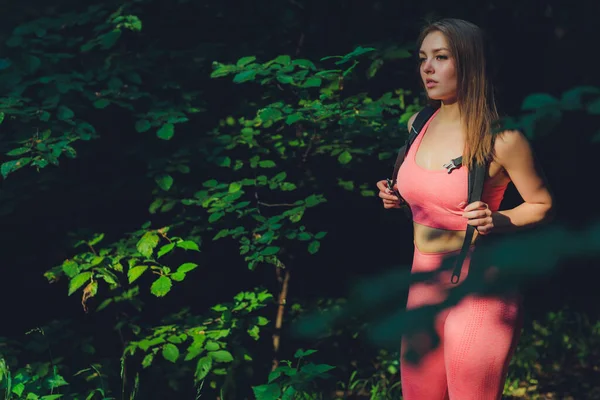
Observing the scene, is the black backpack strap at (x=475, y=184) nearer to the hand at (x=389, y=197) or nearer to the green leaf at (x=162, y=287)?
the hand at (x=389, y=197)

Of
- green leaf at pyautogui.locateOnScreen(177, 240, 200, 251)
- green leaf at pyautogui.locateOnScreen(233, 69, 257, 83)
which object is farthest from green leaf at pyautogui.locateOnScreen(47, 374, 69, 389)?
green leaf at pyautogui.locateOnScreen(233, 69, 257, 83)

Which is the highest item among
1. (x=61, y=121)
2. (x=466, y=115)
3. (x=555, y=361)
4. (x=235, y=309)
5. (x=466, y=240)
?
(x=466, y=115)

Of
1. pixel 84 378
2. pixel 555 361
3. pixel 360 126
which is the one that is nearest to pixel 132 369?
pixel 84 378

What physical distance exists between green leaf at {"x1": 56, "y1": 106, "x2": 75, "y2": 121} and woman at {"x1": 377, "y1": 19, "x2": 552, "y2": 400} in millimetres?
1453

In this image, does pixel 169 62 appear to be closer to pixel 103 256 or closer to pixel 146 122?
pixel 146 122

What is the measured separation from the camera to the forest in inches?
126

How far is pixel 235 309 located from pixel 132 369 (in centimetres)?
84

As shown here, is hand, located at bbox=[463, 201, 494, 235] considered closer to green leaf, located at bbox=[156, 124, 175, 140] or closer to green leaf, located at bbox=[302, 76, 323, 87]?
green leaf, located at bbox=[302, 76, 323, 87]

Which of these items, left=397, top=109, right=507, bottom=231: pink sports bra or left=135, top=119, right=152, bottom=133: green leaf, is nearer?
left=397, top=109, right=507, bottom=231: pink sports bra

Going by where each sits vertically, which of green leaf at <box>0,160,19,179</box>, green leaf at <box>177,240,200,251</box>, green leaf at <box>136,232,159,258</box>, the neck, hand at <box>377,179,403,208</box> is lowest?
green leaf at <box>136,232,159,258</box>

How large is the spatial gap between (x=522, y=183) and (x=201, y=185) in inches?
71.2

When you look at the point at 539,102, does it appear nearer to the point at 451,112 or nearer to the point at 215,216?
the point at 451,112

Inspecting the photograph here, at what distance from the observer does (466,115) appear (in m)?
2.34

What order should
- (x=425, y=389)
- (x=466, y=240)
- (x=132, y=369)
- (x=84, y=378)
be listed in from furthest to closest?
(x=132, y=369)
(x=84, y=378)
(x=425, y=389)
(x=466, y=240)
